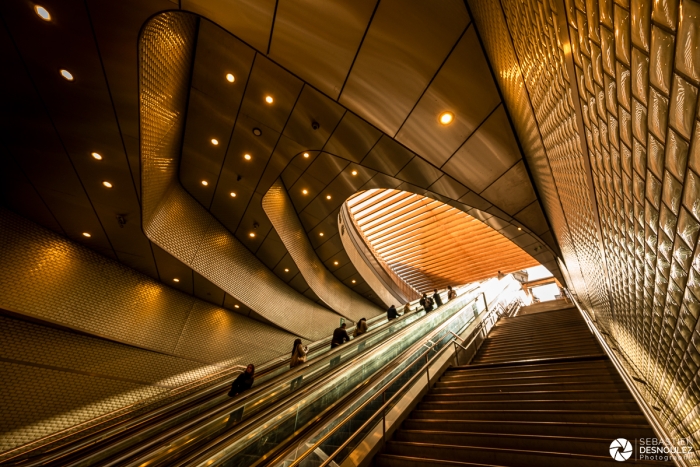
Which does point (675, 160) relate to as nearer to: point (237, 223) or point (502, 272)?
point (237, 223)

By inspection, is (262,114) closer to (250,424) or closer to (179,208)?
(179,208)

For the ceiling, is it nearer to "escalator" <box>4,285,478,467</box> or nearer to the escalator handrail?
"escalator" <box>4,285,478,467</box>

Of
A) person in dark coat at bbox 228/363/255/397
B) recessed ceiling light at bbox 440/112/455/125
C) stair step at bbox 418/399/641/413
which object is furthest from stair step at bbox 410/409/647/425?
recessed ceiling light at bbox 440/112/455/125

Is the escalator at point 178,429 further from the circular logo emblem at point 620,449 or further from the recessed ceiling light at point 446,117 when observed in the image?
the recessed ceiling light at point 446,117

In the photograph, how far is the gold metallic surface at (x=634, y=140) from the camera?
0.92 meters

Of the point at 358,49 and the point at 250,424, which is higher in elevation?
the point at 358,49

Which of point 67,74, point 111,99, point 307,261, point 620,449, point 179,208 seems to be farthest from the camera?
point 307,261

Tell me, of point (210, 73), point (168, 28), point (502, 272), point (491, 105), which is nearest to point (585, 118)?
point (491, 105)

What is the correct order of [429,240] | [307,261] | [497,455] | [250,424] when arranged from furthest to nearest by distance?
[429,240] < [307,261] < [497,455] < [250,424]

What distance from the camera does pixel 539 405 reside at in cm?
279

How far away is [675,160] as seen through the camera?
1019 mm

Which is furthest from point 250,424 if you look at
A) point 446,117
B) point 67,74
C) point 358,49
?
point 67,74

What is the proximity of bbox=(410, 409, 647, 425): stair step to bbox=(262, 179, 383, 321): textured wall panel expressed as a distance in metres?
5.44

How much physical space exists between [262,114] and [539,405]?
542cm
